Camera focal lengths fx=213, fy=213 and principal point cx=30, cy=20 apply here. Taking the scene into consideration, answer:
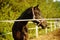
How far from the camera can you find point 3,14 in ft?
27.4

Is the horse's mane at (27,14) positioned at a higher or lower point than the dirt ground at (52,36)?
higher

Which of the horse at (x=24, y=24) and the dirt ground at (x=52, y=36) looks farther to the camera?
the dirt ground at (x=52, y=36)

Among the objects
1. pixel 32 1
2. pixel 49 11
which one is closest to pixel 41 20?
pixel 32 1

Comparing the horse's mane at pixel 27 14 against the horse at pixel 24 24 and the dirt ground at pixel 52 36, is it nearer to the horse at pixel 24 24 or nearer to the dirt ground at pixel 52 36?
the horse at pixel 24 24

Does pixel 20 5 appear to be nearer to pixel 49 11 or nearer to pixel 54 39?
pixel 54 39

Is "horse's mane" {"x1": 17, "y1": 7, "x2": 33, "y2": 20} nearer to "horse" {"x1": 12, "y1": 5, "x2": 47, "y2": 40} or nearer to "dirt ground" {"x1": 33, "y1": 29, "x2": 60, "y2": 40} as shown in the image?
"horse" {"x1": 12, "y1": 5, "x2": 47, "y2": 40}

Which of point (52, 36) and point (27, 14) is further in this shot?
point (52, 36)

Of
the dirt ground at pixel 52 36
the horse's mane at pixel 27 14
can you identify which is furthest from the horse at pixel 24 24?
the dirt ground at pixel 52 36

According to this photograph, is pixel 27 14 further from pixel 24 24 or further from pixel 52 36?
pixel 52 36

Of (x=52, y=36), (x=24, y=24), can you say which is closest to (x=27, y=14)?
(x=24, y=24)

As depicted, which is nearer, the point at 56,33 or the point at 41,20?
the point at 41,20

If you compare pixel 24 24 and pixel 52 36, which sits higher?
pixel 24 24

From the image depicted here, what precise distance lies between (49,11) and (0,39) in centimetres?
569

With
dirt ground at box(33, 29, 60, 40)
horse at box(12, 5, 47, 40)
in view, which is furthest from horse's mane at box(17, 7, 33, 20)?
dirt ground at box(33, 29, 60, 40)
